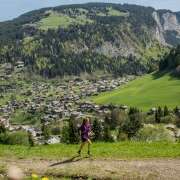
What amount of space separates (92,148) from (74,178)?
9053mm

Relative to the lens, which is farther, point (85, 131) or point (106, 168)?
point (85, 131)

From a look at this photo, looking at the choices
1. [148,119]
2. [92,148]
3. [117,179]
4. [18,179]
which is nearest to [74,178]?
[117,179]

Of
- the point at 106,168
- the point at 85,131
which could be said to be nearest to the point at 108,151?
the point at 85,131

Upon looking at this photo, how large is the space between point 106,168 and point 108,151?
18.3 feet

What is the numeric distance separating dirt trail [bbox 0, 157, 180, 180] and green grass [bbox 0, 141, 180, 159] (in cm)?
158

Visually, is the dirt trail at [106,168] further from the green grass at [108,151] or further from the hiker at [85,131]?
the green grass at [108,151]

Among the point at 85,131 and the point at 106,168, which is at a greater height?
the point at 85,131

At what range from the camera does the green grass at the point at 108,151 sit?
116 feet

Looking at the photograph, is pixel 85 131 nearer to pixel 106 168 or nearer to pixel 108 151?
pixel 108 151

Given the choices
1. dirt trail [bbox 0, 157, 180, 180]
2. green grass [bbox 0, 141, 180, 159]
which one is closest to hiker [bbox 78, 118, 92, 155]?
green grass [bbox 0, 141, 180, 159]

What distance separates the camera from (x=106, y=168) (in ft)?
102

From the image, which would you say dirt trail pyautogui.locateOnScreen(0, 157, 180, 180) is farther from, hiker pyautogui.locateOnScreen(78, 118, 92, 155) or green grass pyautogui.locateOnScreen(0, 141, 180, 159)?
green grass pyautogui.locateOnScreen(0, 141, 180, 159)

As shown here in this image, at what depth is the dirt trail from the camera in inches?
1166

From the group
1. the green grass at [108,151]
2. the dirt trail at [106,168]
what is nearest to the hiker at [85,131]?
the green grass at [108,151]
